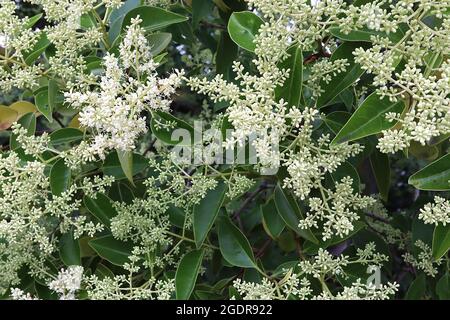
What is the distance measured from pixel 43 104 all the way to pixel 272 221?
66 cm

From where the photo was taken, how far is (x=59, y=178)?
1.38 metres

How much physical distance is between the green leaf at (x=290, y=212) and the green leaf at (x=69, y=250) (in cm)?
53

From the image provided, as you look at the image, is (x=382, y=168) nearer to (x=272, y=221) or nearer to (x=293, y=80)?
(x=272, y=221)

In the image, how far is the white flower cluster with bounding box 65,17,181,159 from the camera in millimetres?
1188

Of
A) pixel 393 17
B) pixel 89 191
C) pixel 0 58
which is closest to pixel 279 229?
pixel 89 191

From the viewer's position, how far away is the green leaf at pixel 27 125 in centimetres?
156

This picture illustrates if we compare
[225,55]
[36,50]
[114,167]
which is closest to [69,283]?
[114,167]

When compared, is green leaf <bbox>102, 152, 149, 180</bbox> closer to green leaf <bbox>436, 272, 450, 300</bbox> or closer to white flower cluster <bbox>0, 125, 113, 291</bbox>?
white flower cluster <bbox>0, 125, 113, 291</bbox>

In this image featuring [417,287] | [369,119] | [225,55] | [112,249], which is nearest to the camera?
[369,119]

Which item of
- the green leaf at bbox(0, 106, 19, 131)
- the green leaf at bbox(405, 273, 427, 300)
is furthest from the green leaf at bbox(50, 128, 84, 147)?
the green leaf at bbox(405, 273, 427, 300)

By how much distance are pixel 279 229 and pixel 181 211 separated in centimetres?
26

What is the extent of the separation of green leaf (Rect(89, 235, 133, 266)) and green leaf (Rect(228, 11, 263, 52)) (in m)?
0.58

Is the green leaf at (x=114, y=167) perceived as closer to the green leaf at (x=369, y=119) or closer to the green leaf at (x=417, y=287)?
the green leaf at (x=369, y=119)

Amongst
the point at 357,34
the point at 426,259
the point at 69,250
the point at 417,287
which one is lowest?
the point at 417,287
